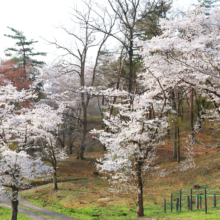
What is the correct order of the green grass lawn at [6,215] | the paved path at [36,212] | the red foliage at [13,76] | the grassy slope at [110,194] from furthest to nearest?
the red foliage at [13,76]
the green grass lawn at [6,215]
the paved path at [36,212]
the grassy slope at [110,194]

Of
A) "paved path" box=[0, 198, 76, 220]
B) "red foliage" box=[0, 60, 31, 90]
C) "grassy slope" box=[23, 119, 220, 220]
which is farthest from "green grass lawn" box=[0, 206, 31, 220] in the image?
"red foliage" box=[0, 60, 31, 90]

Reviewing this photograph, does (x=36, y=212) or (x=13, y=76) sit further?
(x=13, y=76)

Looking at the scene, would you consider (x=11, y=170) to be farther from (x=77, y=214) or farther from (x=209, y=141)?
(x=209, y=141)

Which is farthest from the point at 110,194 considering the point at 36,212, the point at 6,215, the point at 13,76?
the point at 13,76

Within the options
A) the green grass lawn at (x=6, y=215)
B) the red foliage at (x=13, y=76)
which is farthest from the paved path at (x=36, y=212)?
the red foliage at (x=13, y=76)

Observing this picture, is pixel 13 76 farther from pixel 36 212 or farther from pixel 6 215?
pixel 36 212

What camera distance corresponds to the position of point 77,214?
12.6 m

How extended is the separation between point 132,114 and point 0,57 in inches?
1155

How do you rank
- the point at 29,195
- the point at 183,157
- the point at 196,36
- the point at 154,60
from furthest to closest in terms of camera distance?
the point at 183,157 < the point at 29,195 < the point at 196,36 < the point at 154,60

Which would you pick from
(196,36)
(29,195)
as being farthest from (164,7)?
(29,195)

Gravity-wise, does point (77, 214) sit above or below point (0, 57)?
below

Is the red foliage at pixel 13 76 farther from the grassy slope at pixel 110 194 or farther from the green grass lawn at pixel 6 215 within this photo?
the green grass lawn at pixel 6 215

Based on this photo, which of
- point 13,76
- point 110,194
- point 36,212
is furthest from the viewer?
point 13,76

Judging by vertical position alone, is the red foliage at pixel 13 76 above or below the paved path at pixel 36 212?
above
